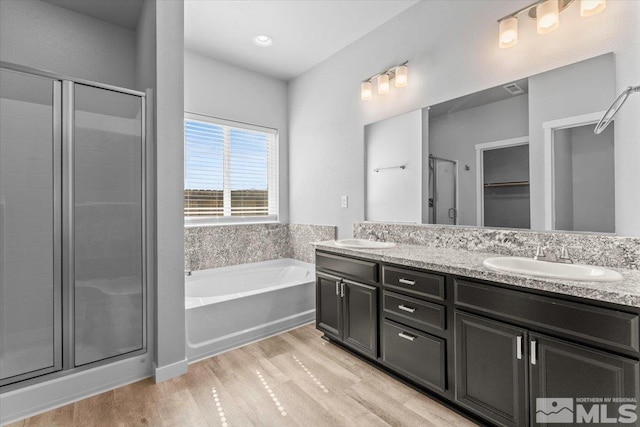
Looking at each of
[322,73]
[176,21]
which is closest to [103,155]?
[176,21]

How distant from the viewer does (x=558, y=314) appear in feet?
4.18

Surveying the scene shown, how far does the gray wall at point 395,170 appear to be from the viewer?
255 cm

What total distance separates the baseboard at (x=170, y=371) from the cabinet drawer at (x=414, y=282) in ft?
4.93

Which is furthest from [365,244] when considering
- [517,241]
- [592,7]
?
[592,7]

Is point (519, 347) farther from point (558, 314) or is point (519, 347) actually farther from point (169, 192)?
point (169, 192)

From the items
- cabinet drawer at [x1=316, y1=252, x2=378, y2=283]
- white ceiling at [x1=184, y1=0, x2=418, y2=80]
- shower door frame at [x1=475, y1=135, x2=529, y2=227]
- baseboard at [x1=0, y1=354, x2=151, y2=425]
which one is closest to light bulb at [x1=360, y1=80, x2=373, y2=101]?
white ceiling at [x1=184, y1=0, x2=418, y2=80]

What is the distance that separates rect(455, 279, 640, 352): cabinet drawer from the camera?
1131 mm

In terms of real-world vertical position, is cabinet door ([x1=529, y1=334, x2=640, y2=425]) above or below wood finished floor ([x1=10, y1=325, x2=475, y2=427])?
above

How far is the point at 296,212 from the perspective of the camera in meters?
3.88

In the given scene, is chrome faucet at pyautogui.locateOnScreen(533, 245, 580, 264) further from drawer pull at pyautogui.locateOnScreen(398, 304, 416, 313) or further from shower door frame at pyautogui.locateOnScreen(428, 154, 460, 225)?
drawer pull at pyautogui.locateOnScreen(398, 304, 416, 313)

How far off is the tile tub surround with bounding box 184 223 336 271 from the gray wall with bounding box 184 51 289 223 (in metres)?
0.30

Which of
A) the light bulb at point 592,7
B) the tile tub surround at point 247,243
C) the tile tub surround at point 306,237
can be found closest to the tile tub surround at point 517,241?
the tile tub surround at point 306,237

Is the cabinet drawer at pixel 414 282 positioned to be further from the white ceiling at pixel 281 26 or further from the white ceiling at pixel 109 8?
the white ceiling at pixel 109 8

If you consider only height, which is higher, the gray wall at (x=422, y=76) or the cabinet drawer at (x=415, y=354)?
the gray wall at (x=422, y=76)
